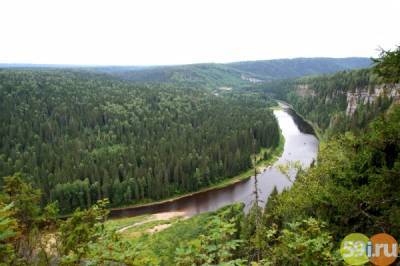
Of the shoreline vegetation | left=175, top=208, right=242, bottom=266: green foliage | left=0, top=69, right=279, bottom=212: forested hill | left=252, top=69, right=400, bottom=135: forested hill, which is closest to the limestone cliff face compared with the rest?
left=252, top=69, right=400, bottom=135: forested hill

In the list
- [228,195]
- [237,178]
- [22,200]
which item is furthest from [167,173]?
[22,200]

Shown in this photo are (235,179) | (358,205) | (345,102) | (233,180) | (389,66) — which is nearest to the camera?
(389,66)

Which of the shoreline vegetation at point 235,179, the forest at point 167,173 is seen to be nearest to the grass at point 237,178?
the shoreline vegetation at point 235,179

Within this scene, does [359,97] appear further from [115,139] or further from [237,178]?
[115,139]

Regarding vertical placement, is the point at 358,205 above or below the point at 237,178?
above

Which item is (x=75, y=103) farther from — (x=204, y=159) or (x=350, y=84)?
(x=350, y=84)

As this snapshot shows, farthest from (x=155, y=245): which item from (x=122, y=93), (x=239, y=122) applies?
(x=122, y=93)

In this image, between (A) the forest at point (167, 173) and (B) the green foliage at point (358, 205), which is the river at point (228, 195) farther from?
(B) the green foliage at point (358, 205)
